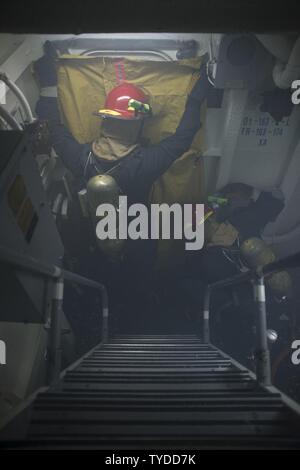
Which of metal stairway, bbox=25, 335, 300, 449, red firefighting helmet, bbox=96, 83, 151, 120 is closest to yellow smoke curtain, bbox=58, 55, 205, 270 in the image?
red firefighting helmet, bbox=96, 83, 151, 120

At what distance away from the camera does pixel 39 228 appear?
5.51 ft

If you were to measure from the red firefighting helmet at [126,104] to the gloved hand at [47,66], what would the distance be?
659 millimetres

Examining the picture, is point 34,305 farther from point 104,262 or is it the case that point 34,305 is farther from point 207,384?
point 104,262

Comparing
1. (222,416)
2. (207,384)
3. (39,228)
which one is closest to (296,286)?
(207,384)

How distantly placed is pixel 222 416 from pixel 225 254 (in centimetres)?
266

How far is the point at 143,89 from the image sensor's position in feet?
11.8

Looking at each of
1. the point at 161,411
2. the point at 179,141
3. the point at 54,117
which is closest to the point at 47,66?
the point at 54,117

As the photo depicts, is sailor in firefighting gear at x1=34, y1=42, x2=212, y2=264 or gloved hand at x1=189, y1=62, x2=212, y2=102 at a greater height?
gloved hand at x1=189, y1=62, x2=212, y2=102

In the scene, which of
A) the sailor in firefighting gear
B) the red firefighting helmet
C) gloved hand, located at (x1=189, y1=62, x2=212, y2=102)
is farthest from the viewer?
gloved hand, located at (x1=189, y1=62, x2=212, y2=102)

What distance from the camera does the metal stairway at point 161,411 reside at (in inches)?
43.3

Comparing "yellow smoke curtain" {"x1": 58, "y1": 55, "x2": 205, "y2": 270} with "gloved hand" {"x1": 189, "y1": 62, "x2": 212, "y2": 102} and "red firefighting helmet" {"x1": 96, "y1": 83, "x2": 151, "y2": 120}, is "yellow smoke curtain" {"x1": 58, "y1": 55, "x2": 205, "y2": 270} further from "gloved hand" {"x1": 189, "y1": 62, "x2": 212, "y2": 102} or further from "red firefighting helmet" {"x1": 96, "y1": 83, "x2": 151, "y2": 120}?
"red firefighting helmet" {"x1": 96, "y1": 83, "x2": 151, "y2": 120}

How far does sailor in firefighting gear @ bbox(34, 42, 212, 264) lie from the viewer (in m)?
3.32

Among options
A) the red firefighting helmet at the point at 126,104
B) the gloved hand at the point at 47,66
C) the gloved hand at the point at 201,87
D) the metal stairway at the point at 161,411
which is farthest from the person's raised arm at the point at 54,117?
the metal stairway at the point at 161,411

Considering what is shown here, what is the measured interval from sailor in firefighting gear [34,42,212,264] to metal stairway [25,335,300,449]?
191cm
